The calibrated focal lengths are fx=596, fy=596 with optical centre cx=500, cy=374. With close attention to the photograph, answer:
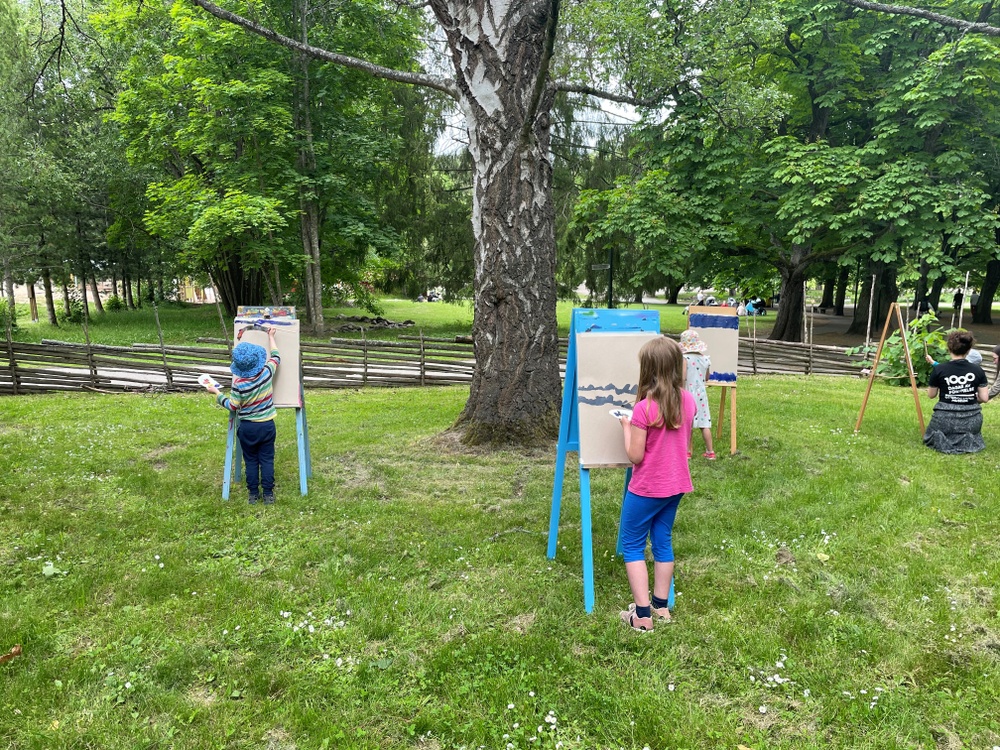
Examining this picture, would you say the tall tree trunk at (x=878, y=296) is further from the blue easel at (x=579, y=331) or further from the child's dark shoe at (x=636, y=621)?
the child's dark shoe at (x=636, y=621)

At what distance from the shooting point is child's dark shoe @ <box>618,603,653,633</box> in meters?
3.16

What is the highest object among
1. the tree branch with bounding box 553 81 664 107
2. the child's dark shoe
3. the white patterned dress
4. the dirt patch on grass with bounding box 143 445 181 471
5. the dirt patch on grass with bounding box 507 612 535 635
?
the tree branch with bounding box 553 81 664 107

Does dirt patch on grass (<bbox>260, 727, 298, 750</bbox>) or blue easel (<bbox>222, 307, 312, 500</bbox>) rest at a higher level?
blue easel (<bbox>222, 307, 312, 500</bbox>)

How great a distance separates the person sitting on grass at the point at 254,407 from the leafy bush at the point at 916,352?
31.9ft

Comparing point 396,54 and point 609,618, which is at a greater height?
point 396,54

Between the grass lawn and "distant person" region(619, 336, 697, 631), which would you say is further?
"distant person" region(619, 336, 697, 631)

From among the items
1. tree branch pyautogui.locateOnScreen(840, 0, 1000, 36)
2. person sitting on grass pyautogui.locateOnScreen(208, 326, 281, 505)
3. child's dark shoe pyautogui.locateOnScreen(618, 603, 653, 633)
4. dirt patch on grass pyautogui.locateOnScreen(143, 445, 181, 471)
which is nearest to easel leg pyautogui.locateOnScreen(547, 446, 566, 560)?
child's dark shoe pyautogui.locateOnScreen(618, 603, 653, 633)

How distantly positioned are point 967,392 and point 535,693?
5993mm

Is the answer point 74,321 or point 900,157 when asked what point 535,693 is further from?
point 74,321

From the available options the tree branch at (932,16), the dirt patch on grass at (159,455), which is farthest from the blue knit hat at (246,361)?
the tree branch at (932,16)

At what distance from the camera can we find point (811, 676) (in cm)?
284

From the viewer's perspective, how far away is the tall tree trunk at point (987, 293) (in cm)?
2314

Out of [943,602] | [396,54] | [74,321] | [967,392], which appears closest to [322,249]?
[396,54]

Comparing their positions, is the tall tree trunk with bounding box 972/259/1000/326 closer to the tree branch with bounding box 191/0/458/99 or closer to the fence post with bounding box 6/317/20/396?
the tree branch with bounding box 191/0/458/99
